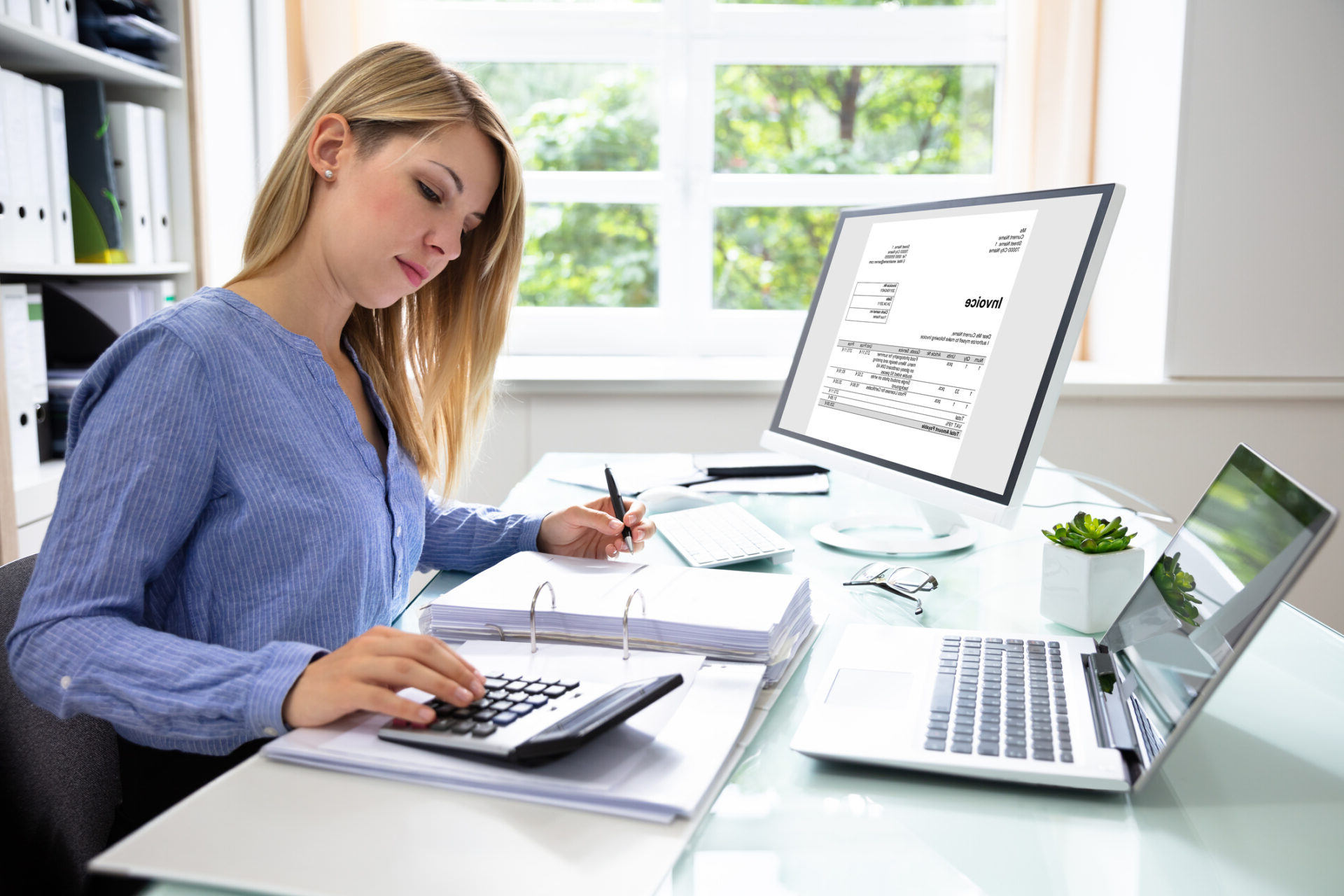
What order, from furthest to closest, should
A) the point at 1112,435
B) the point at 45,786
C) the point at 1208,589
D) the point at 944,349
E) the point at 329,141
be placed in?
the point at 1112,435
the point at 944,349
the point at 329,141
the point at 45,786
the point at 1208,589

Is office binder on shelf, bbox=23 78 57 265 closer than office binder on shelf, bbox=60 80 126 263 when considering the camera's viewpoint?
Yes

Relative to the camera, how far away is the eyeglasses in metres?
1.02

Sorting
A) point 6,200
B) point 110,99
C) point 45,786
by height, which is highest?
point 110,99

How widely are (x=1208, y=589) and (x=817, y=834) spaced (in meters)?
0.33

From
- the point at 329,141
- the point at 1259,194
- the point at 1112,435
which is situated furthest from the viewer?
the point at 1112,435

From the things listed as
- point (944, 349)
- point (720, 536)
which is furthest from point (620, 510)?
point (944, 349)

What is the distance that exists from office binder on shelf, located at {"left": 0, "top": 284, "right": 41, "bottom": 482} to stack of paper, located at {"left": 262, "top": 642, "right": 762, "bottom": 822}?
1.27 meters

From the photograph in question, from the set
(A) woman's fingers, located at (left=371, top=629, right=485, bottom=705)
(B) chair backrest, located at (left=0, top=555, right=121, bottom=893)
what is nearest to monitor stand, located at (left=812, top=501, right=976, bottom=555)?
(A) woman's fingers, located at (left=371, top=629, right=485, bottom=705)

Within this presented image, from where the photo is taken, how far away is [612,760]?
0.61 meters

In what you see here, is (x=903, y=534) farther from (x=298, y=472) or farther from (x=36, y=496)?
(x=36, y=496)

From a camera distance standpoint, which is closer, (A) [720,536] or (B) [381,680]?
(B) [381,680]

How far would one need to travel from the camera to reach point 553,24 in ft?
8.73

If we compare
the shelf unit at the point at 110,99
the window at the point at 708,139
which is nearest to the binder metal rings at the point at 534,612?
the shelf unit at the point at 110,99

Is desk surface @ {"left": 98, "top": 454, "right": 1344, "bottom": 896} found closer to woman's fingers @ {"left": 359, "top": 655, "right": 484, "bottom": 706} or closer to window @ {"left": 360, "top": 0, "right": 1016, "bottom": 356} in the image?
woman's fingers @ {"left": 359, "top": 655, "right": 484, "bottom": 706}
